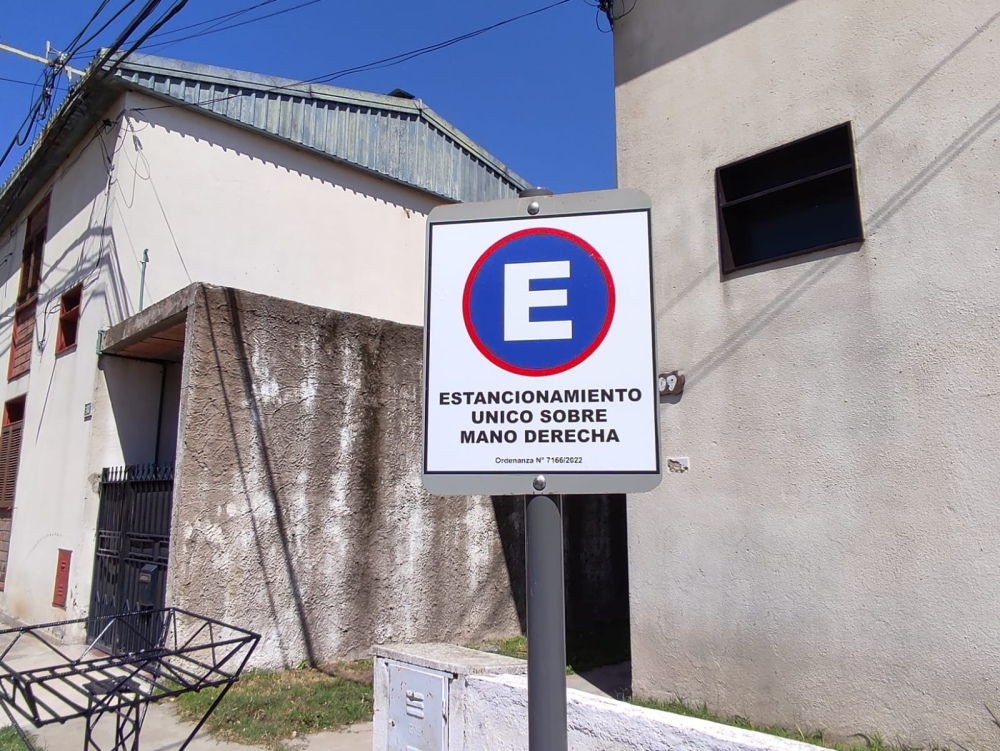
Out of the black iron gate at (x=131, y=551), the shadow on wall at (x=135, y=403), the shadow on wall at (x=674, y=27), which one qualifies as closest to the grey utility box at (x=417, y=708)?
the black iron gate at (x=131, y=551)

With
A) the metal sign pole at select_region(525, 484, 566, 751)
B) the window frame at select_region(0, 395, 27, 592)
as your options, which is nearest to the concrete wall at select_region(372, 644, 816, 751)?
the metal sign pole at select_region(525, 484, 566, 751)

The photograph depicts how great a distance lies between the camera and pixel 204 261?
972cm

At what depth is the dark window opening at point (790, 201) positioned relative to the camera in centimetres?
502

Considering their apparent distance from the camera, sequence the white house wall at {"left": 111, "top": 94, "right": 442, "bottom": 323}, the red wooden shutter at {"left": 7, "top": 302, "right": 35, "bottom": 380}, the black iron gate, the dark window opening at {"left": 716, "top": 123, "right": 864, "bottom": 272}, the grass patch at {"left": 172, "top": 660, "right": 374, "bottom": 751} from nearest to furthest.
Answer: the dark window opening at {"left": 716, "top": 123, "right": 864, "bottom": 272}
the grass patch at {"left": 172, "top": 660, "right": 374, "bottom": 751}
the black iron gate
the white house wall at {"left": 111, "top": 94, "right": 442, "bottom": 323}
the red wooden shutter at {"left": 7, "top": 302, "right": 35, "bottom": 380}

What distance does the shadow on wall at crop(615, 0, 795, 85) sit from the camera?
560 centimetres

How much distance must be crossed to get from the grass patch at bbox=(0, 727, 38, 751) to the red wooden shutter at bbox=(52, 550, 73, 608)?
297cm

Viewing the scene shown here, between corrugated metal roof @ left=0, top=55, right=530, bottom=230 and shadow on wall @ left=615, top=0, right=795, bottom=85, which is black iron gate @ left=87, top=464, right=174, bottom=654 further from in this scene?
shadow on wall @ left=615, top=0, right=795, bottom=85

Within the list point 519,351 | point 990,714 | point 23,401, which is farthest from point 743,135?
point 23,401

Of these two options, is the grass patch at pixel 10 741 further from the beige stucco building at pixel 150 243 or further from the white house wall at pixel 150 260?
the white house wall at pixel 150 260

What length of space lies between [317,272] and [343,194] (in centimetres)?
143

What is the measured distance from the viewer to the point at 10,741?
506 cm

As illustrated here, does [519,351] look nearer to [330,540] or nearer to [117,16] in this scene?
[330,540]

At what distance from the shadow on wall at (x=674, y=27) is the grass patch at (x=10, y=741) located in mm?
6616

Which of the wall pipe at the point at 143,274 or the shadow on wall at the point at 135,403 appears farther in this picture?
the wall pipe at the point at 143,274
